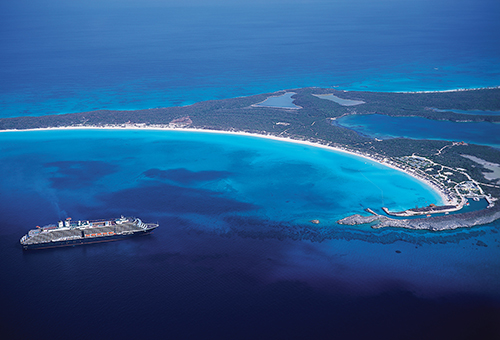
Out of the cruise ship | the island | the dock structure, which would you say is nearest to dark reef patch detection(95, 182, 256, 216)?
the cruise ship

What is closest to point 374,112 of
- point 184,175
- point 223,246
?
point 184,175

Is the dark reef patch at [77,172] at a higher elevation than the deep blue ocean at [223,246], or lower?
higher

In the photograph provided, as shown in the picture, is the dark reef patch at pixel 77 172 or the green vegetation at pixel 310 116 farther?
the green vegetation at pixel 310 116

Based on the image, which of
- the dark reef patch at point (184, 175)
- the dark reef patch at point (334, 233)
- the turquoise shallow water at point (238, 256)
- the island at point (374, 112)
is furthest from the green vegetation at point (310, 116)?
the dark reef patch at point (334, 233)

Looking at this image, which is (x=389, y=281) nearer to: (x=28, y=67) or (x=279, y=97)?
(x=279, y=97)

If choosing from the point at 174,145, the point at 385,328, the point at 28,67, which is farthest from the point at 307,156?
the point at 28,67

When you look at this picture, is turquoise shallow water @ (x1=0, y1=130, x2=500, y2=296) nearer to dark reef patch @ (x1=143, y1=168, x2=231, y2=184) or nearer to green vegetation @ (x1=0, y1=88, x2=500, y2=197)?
dark reef patch @ (x1=143, y1=168, x2=231, y2=184)

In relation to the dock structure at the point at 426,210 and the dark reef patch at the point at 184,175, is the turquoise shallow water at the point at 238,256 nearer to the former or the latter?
the dark reef patch at the point at 184,175
